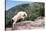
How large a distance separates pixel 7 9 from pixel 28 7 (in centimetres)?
30

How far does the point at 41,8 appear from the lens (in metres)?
1.39

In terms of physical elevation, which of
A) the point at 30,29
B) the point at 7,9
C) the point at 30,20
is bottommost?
the point at 30,29

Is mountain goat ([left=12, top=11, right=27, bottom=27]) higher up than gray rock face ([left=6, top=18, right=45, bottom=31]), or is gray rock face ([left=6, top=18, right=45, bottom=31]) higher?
mountain goat ([left=12, top=11, right=27, bottom=27])

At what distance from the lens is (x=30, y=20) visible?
1.38 meters

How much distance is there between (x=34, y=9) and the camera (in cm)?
138

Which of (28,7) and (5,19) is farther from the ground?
(28,7)

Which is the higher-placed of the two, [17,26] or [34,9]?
[34,9]

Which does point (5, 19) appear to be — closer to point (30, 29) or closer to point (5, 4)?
point (5, 4)

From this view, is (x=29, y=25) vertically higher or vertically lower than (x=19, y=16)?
lower

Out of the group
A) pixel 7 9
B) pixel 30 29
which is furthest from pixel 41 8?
pixel 7 9

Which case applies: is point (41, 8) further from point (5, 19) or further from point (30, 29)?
point (5, 19)

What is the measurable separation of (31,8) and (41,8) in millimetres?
148

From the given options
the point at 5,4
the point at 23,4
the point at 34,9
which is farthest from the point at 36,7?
the point at 5,4

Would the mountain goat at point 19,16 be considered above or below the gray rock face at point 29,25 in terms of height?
above
